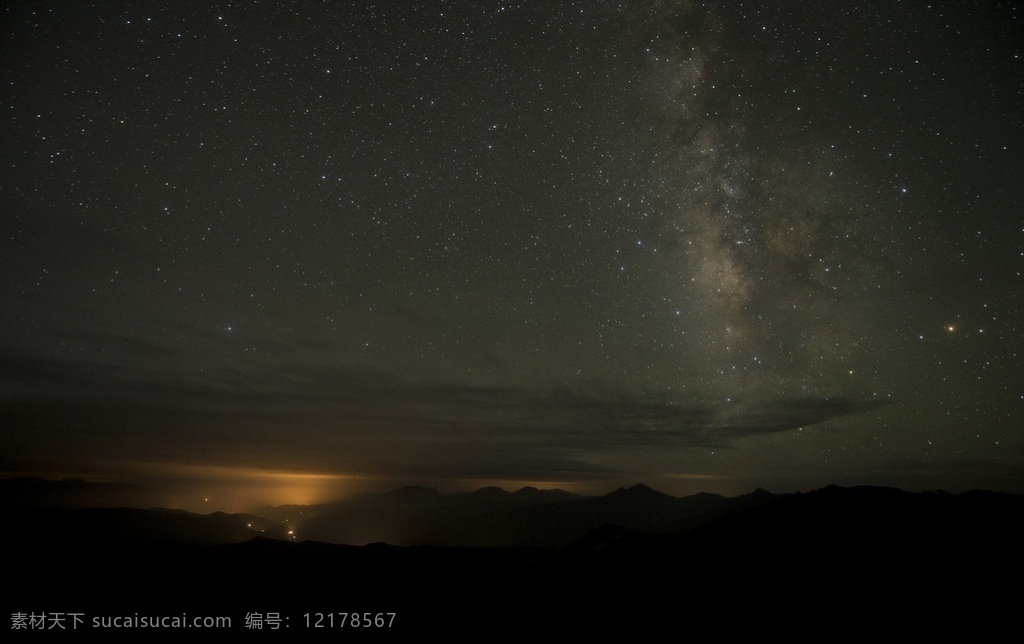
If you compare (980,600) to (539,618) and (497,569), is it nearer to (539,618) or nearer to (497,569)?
(539,618)

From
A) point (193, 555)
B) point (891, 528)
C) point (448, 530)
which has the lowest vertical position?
point (448, 530)

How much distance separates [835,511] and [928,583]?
5.12 metres

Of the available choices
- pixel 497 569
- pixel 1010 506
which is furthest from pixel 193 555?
pixel 1010 506

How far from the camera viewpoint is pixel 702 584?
12.8 m

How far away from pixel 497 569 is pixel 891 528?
14.1 metres

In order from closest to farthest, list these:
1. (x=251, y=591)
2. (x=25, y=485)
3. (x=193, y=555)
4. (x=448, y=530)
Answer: (x=251, y=591)
(x=193, y=555)
(x=448, y=530)
(x=25, y=485)

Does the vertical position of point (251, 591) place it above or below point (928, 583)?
below

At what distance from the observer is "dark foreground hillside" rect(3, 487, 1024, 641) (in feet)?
33.7

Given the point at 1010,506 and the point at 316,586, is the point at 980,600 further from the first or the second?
the point at 316,586

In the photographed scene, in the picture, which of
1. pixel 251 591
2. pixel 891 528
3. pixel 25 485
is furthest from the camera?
pixel 25 485

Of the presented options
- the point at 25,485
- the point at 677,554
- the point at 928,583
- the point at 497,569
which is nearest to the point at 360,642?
the point at 497,569

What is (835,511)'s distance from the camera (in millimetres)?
15688

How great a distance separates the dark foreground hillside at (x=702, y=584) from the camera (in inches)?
404

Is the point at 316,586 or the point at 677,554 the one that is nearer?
the point at 677,554
